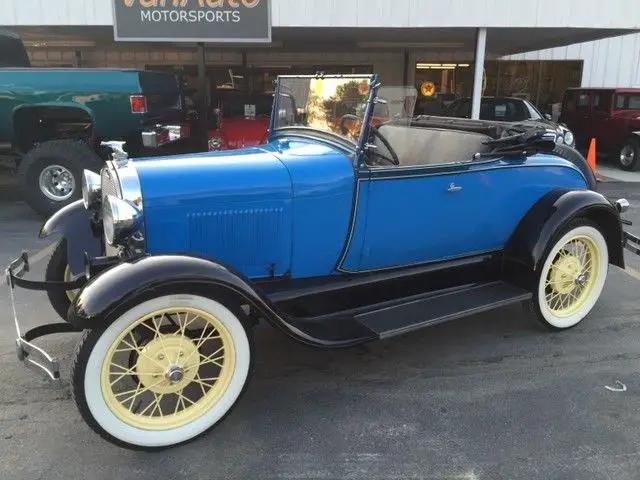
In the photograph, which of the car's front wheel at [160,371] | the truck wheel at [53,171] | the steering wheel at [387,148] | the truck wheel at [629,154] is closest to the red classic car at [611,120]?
the truck wheel at [629,154]

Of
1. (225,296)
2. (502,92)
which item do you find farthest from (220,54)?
(225,296)

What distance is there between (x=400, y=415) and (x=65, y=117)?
6029 mm

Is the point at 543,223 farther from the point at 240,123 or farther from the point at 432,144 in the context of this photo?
the point at 240,123

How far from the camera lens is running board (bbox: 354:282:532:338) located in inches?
114

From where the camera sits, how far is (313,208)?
2.91m

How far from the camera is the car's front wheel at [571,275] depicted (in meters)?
3.56

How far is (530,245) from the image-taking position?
3494mm

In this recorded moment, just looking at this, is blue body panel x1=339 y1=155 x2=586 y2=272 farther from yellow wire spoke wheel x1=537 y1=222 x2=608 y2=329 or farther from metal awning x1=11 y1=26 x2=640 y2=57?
metal awning x1=11 y1=26 x2=640 y2=57

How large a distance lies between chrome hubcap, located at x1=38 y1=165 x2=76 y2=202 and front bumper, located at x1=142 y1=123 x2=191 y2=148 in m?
1.10

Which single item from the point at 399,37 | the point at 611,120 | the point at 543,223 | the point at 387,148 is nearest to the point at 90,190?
the point at 387,148

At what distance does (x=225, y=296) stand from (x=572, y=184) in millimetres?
2689

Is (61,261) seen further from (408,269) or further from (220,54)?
(220,54)

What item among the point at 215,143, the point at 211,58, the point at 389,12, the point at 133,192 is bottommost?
the point at 215,143

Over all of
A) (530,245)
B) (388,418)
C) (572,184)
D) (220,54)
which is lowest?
(388,418)
